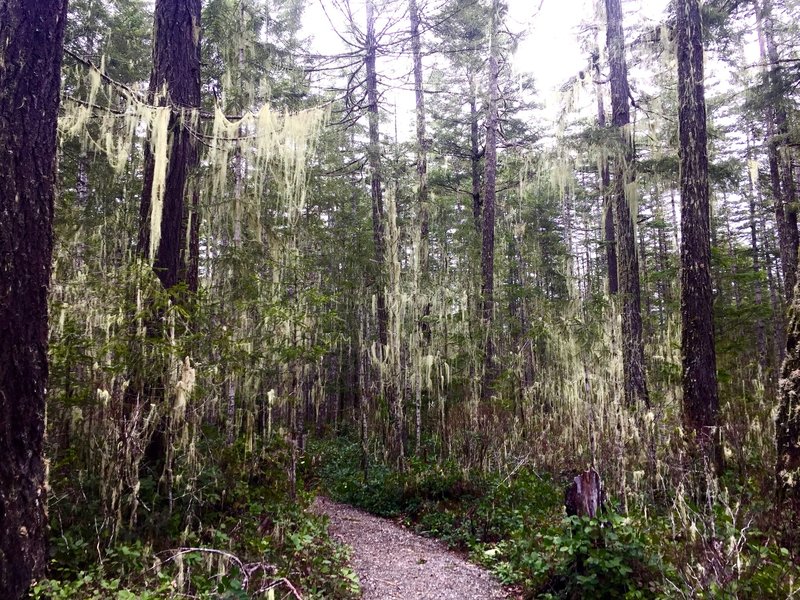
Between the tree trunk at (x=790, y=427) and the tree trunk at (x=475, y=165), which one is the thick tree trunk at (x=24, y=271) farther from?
the tree trunk at (x=475, y=165)

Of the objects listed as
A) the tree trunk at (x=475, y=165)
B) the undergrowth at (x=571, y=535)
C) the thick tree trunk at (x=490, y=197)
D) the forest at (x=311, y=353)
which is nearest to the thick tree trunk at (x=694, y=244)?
the forest at (x=311, y=353)

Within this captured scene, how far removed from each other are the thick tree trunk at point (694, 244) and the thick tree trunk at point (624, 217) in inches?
98.9

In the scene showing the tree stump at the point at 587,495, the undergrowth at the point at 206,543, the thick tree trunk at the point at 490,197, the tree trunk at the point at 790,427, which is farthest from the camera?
the thick tree trunk at the point at 490,197

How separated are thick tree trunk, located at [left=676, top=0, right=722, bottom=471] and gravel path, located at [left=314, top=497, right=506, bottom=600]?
3.02 metres

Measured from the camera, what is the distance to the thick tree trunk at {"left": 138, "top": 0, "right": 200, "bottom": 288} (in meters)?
5.15

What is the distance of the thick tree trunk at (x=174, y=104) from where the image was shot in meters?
5.15

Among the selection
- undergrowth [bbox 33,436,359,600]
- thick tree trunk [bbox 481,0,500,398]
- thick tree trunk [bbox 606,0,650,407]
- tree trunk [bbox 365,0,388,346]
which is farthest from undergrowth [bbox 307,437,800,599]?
thick tree trunk [bbox 481,0,500,398]

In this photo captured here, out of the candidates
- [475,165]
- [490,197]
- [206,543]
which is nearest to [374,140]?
[490,197]

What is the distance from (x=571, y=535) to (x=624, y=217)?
7.04 meters

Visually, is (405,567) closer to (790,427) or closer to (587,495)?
(587,495)

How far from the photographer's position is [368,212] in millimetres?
15430

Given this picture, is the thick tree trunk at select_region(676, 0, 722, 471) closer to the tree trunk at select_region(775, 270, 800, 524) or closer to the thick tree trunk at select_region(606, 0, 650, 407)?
the tree trunk at select_region(775, 270, 800, 524)

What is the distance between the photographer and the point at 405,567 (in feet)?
17.3

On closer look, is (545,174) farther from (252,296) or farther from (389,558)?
(389,558)
